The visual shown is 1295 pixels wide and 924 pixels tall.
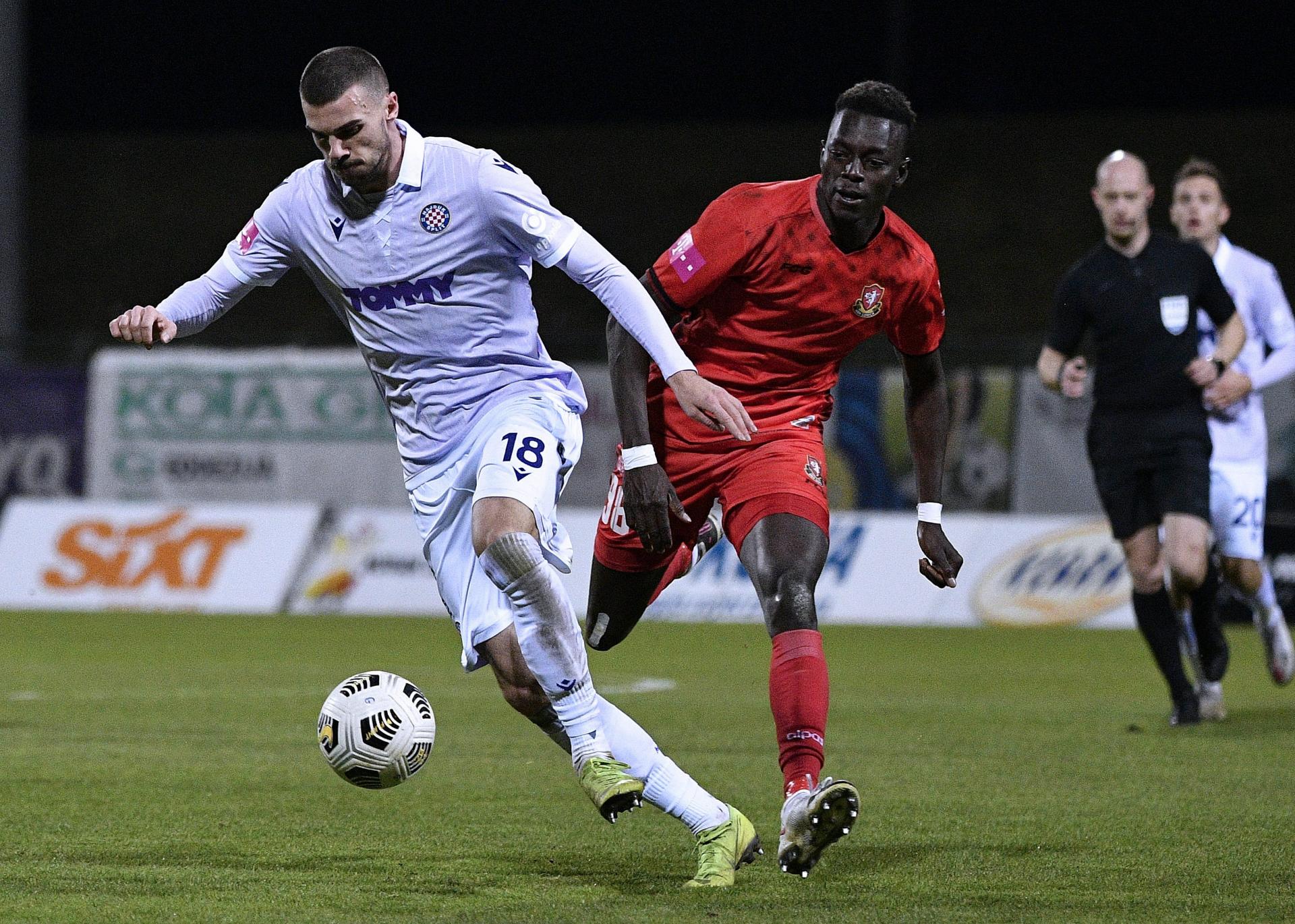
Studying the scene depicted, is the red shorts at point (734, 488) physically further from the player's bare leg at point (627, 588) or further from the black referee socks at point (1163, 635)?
the black referee socks at point (1163, 635)

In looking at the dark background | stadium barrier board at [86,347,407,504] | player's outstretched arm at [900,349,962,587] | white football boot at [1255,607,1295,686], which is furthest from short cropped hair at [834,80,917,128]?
the dark background

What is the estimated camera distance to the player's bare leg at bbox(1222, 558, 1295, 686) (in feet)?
32.4

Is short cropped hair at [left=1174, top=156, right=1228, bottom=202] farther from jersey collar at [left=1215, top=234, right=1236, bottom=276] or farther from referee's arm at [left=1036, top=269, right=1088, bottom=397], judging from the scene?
referee's arm at [left=1036, top=269, right=1088, bottom=397]

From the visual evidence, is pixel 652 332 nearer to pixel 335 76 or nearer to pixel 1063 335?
pixel 335 76

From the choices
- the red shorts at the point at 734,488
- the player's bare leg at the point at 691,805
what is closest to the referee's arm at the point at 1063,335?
the red shorts at the point at 734,488

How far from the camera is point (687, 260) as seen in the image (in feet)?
18.9

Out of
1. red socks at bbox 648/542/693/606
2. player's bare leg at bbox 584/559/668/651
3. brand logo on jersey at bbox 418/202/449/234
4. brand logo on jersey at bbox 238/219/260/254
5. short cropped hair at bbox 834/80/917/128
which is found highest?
short cropped hair at bbox 834/80/917/128

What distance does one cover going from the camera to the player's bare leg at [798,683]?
472 centimetres

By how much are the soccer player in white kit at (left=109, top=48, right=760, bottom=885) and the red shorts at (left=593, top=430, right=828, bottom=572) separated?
1.41ft

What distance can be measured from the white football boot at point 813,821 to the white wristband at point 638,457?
1039 millimetres

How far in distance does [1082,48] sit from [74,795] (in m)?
26.9

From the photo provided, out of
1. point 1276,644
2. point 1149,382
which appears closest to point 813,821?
point 1149,382

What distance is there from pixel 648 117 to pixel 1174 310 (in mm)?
25111

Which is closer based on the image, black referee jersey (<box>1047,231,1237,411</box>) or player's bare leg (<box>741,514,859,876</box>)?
player's bare leg (<box>741,514,859,876</box>)
